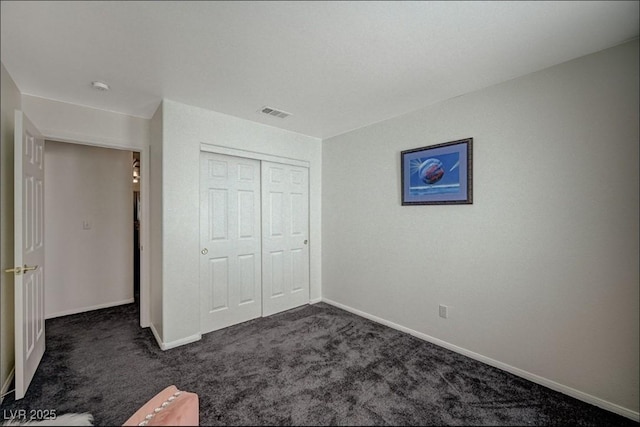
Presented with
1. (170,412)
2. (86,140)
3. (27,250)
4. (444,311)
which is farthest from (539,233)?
(86,140)

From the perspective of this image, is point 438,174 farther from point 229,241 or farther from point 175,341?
point 175,341

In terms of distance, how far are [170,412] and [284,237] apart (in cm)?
277

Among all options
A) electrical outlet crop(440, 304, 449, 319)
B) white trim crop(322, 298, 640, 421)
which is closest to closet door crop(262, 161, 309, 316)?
white trim crop(322, 298, 640, 421)

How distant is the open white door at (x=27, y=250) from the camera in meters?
1.95

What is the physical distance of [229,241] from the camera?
3264 mm

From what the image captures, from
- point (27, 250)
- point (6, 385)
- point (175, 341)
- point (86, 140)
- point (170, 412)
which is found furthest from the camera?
point (86, 140)

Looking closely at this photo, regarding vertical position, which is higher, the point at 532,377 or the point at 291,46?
the point at 291,46

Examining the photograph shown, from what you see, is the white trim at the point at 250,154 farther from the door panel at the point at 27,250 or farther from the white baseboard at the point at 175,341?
the white baseboard at the point at 175,341

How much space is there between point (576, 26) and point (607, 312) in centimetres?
182

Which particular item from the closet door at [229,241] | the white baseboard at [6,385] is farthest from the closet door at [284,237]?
the white baseboard at [6,385]

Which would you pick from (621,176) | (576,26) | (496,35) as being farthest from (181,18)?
(621,176)

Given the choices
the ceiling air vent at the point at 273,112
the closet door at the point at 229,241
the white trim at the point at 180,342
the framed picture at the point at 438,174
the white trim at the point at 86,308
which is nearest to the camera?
the framed picture at the point at 438,174

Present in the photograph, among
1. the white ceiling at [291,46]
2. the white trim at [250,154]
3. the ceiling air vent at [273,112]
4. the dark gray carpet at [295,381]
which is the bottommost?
the dark gray carpet at [295,381]

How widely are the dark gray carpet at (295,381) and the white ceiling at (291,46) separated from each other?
7.75 ft
